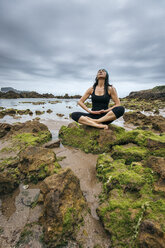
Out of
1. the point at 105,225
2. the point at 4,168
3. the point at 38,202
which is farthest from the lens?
the point at 4,168

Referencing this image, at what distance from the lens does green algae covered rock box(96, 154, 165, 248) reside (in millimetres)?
1631

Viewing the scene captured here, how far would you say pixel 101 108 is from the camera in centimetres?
570

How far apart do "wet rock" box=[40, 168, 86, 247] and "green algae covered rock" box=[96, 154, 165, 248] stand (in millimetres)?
409

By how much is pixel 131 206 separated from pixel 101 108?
13.5 feet

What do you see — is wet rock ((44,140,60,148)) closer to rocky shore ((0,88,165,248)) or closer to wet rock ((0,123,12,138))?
rocky shore ((0,88,165,248))

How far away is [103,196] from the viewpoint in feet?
8.15

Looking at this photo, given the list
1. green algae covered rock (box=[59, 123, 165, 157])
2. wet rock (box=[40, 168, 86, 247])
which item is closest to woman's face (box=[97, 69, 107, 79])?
green algae covered rock (box=[59, 123, 165, 157])

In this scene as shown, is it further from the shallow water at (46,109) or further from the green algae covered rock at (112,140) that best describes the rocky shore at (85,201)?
the shallow water at (46,109)

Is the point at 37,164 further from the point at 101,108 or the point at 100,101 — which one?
the point at 100,101

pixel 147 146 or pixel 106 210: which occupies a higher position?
pixel 147 146

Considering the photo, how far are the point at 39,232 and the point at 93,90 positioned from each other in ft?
16.8

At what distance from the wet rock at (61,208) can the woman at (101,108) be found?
3080mm

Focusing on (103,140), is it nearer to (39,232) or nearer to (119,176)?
(119,176)

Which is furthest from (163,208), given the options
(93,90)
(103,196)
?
(93,90)
